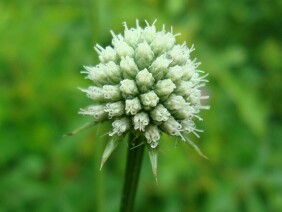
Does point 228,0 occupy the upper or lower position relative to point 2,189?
upper

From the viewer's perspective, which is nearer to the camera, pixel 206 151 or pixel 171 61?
pixel 171 61

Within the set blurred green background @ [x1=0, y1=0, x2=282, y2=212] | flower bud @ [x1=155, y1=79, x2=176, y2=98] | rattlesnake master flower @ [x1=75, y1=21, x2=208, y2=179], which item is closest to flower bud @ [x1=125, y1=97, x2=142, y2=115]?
rattlesnake master flower @ [x1=75, y1=21, x2=208, y2=179]

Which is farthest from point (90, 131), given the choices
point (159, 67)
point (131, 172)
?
point (159, 67)

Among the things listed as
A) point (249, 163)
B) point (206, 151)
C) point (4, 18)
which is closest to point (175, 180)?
point (206, 151)

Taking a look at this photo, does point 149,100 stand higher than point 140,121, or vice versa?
point 149,100

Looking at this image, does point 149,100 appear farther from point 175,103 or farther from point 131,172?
point 131,172

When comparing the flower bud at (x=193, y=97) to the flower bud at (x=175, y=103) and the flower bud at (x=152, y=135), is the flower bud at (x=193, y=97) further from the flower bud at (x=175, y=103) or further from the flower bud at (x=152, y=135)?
the flower bud at (x=152, y=135)

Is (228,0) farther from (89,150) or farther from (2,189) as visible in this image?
(2,189)
